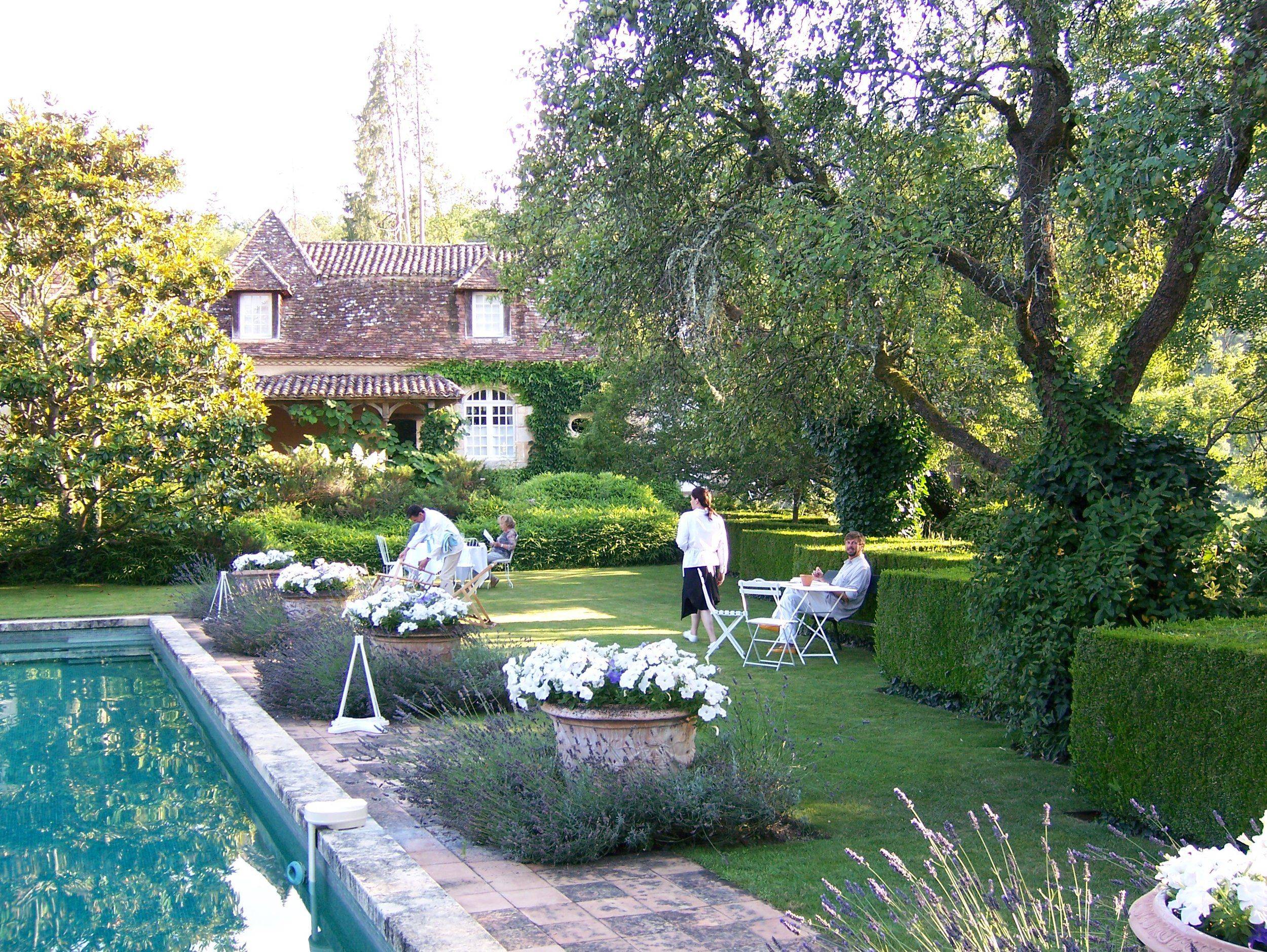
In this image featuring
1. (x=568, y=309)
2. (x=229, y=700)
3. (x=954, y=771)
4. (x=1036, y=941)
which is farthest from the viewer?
(x=568, y=309)

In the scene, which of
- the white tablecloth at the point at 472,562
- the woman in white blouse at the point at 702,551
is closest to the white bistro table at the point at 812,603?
the woman in white blouse at the point at 702,551

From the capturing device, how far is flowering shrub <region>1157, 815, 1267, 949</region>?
7.20 feet

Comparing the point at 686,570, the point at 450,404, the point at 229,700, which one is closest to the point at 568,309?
the point at 686,570

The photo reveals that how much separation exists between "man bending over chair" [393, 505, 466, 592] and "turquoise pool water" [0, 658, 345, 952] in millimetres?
2915

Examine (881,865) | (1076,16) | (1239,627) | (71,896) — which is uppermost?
(1076,16)

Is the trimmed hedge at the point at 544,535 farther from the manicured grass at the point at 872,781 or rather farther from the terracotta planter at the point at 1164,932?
the terracotta planter at the point at 1164,932

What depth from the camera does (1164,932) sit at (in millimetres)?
2279

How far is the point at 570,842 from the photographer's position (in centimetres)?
486

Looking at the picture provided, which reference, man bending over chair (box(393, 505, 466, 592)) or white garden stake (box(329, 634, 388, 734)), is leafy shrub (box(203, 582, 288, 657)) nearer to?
man bending over chair (box(393, 505, 466, 592))

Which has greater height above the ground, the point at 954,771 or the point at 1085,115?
the point at 1085,115

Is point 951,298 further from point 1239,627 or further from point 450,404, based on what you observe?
point 450,404

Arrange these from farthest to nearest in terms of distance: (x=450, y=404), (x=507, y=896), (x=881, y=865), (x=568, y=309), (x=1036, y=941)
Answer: (x=450, y=404) → (x=568, y=309) → (x=881, y=865) → (x=507, y=896) → (x=1036, y=941)

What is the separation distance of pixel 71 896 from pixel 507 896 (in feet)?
8.44

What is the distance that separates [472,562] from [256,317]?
1585 centimetres
